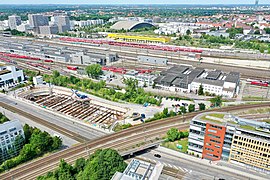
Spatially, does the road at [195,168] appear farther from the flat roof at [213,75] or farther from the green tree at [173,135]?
the flat roof at [213,75]

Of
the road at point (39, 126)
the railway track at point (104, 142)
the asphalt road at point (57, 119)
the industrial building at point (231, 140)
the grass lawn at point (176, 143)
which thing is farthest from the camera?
the asphalt road at point (57, 119)

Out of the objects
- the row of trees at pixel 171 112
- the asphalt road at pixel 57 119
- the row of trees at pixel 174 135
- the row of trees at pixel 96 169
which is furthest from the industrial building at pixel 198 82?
the row of trees at pixel 96 169

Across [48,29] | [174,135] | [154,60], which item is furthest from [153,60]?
[48,29]

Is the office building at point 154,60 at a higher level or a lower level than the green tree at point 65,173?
higher

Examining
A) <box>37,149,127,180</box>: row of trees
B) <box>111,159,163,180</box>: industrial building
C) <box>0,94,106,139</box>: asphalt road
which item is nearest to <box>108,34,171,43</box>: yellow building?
<box>0,94,106,139</box>: asphalt road

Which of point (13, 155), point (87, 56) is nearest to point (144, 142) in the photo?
point (13, 155)

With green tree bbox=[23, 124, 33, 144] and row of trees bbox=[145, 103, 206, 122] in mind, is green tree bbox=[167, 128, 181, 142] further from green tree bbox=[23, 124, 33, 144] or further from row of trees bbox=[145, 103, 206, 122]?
green tree bbox=[23, 124, 33, 144]
